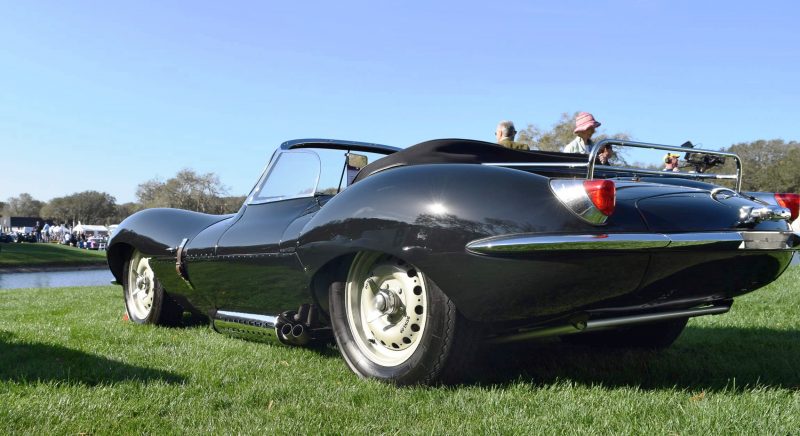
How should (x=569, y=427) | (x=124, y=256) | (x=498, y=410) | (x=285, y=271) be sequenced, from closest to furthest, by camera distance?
(x=569, y=427), (x=498, y=410), (x=285, y=271), (x=124, y=256)

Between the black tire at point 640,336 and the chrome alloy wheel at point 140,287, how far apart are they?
322 cm

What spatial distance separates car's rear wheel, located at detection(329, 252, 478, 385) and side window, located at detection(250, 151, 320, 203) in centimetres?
93

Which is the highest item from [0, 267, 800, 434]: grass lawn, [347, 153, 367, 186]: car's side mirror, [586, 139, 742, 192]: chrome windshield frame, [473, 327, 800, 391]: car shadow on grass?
[347, 153, 367, 186]: car's side mirror

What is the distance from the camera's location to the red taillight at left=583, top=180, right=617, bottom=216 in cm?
245

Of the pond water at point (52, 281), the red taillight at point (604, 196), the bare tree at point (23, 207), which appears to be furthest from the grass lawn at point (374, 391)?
the bare tree at point (23, 207)

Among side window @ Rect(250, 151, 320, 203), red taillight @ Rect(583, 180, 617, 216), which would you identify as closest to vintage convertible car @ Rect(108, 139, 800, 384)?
red taillight @ Rect(583, 180, 617, 216)

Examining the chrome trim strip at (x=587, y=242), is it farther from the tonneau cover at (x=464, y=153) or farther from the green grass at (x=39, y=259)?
the green grass at (x=39, y=259)

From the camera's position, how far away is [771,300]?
6121mm

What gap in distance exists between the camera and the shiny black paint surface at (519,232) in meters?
2.53

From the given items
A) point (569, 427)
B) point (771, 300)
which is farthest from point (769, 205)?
point (771, 300)

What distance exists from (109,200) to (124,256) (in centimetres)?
10960

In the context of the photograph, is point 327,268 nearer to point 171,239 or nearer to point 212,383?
point 212,383

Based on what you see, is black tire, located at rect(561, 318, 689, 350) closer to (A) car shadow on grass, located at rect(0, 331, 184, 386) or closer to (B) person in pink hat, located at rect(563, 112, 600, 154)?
(B) person in pink hat, located at rect(563, 112, 600, 154)

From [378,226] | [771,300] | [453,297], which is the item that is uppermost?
[378,226]
